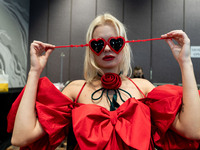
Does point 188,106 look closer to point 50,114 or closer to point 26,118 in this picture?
point 50,114

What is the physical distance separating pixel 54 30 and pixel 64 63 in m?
0.79

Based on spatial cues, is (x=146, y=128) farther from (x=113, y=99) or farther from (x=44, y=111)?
(x=44, y=111)

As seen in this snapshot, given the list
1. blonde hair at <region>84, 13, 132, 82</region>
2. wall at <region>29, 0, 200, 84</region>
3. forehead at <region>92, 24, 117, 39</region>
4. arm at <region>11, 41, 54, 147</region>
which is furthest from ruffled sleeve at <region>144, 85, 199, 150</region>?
wall at <region>29, 0, 200, 84</region>

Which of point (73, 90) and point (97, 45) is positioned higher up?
point (97, 45)

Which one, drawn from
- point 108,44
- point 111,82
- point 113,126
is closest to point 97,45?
point 108,44

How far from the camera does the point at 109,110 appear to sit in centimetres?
87

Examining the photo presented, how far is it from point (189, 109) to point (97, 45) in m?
0.61

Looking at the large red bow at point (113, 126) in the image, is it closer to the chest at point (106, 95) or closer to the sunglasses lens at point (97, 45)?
the chest at point (106, 95)

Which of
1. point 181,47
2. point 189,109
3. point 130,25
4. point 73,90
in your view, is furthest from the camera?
point 130,25

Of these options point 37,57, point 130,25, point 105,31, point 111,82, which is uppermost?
point 130,25

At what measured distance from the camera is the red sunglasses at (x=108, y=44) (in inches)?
35.5

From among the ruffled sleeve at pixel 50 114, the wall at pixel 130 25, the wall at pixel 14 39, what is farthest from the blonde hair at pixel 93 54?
the wall at pixel 130 25

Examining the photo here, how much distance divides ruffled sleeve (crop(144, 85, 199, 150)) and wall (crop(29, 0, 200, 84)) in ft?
7.90

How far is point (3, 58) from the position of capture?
2473 mm
